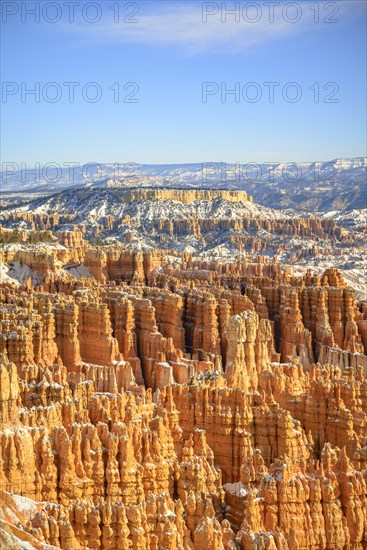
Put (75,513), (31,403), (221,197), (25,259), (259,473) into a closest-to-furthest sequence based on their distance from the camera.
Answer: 1. (75,513)
2. (259,473)
3. (31,403)
4. (25,259)
5. (221,197)

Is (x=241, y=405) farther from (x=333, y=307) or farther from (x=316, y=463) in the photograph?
(x=333, y=307)

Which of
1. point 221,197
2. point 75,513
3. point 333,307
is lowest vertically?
point 75,513

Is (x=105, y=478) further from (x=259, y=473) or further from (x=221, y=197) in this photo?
(x=221, y=197)

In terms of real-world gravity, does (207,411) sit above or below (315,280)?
below

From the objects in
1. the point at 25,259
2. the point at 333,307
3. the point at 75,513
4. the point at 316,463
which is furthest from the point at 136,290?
the point at 75,513

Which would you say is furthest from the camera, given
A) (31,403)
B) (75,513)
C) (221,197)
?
(221,197)

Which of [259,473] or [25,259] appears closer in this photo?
[259,473]

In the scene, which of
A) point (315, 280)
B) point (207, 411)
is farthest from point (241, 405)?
point (315, 280)
